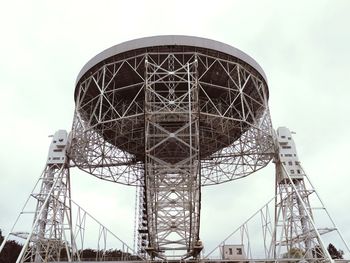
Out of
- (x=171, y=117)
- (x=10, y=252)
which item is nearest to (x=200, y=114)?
(x=171, y=117)

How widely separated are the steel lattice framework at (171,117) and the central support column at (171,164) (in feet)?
0.23

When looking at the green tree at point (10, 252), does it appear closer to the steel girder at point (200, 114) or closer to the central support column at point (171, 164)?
the steel girder at point (200, 114)

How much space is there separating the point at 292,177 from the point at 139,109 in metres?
13.5

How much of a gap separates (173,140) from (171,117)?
1620 mm

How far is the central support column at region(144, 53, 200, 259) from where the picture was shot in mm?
26141

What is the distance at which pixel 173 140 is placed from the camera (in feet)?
90.2

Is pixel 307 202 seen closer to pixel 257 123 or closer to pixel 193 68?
pixel 257 123

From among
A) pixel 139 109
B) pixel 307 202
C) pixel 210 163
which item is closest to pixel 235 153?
pixel 210 163

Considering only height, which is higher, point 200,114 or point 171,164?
point 200,114

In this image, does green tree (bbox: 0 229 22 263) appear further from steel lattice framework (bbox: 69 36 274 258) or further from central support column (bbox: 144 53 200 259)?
central support column (bbox: 144 53 200 259)

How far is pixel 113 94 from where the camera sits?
29.8 metres

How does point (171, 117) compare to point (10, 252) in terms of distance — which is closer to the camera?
point (171, 117)

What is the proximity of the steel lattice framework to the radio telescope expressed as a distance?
0.08 meters

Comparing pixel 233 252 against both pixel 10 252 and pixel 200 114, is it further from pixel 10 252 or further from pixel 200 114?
pixel 10 252
